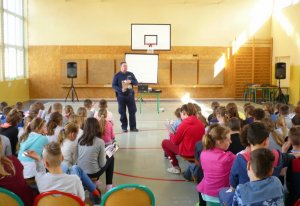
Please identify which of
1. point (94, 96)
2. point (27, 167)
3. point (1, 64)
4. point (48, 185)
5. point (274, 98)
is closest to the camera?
point (48, 185)

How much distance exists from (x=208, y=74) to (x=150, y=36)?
10.2ft

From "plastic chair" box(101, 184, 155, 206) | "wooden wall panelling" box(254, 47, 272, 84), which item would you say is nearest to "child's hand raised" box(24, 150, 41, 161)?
"plastic chair" box(101, 184, 155, 206)

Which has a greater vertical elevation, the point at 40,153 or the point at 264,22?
the point at 264,22

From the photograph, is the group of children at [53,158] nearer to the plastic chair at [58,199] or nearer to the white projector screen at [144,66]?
the plastic chair at [58,199]

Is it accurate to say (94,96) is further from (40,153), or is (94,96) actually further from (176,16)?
(40,153)

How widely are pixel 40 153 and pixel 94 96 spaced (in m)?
12.9

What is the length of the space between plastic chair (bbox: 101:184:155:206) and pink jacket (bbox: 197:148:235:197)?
94 cm

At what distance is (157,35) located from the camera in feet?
53.7

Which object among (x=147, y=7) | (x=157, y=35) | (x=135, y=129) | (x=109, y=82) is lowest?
(x=135, y=129)

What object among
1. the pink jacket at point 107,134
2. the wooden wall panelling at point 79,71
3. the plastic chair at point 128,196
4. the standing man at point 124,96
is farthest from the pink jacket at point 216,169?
the wooden wall panelling at point 79,71

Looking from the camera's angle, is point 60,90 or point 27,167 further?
point 60,90

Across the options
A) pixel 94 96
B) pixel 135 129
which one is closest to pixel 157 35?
pixel 94 96

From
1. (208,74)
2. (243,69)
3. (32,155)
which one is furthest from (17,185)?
(243,69)

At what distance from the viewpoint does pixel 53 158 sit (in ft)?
10.2
